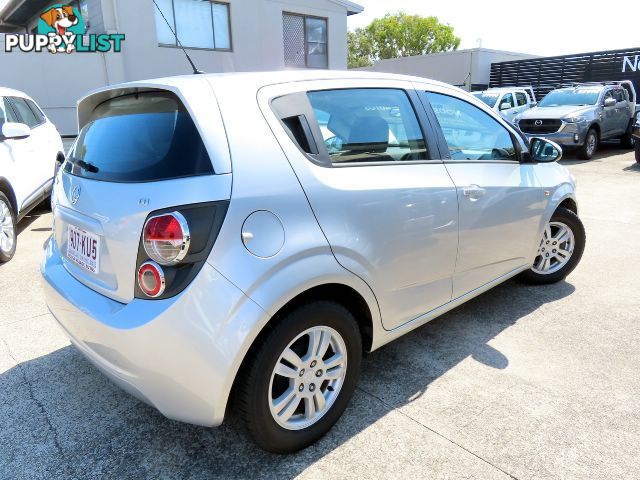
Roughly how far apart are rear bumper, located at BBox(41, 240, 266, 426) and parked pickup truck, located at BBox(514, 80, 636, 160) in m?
12.2

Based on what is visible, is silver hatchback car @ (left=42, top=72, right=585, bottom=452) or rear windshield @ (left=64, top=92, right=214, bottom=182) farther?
rear windshield @ (left=64, top=92, right=214, bottom=182)

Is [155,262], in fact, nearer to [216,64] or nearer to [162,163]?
[162,163]

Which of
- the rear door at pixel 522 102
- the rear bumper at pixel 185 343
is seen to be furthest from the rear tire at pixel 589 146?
the rear bumper at pixel 185 343

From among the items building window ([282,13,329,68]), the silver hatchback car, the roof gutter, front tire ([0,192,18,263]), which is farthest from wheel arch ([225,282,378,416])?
the roof gutter

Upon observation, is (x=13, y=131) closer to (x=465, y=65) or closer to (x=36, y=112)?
(x=36, y=112)

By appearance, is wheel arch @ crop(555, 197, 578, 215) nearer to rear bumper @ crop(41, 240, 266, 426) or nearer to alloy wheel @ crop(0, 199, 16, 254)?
rear bumper @ crop(41, 240, 266, 426)

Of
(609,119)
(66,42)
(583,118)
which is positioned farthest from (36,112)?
(609,119)

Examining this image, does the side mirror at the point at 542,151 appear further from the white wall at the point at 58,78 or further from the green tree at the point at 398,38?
the green tree at the point at 398,38

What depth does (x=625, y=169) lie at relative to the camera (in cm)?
1088

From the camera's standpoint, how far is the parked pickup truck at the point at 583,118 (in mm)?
12227

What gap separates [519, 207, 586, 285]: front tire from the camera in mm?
4039

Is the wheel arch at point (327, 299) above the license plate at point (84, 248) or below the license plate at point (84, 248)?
below

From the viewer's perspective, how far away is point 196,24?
1398cm

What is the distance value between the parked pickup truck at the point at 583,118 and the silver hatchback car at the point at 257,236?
1088cm
